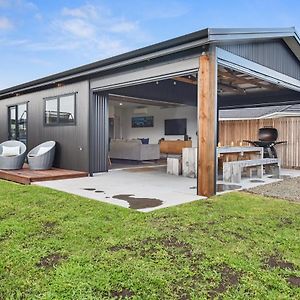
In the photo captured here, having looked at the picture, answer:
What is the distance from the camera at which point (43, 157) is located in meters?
8.95

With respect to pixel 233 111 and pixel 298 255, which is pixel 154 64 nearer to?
pixel 298 255

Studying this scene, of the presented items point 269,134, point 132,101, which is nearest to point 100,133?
point 132,101

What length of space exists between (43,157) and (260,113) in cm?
842

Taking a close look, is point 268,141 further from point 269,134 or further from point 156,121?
point 156,121

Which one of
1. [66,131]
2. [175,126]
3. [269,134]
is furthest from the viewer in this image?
[175,126]

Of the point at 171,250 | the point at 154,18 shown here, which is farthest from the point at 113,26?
the point at 171,250

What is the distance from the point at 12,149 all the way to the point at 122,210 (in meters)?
6.10

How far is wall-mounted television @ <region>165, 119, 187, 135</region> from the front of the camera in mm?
14719

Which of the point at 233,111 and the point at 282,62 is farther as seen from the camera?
the point at 233,111

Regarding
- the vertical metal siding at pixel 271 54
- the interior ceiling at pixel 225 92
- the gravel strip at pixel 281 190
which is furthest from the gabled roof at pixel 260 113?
the gravel strip at pixel 281 190

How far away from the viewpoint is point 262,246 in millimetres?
3125

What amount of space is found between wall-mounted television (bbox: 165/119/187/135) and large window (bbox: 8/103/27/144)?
6854 millimetres

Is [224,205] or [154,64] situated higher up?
[154,64]

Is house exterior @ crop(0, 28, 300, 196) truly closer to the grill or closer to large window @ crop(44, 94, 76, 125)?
large window @ crop(44, 94, 76, 125)
